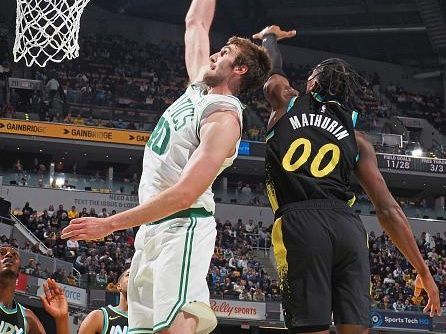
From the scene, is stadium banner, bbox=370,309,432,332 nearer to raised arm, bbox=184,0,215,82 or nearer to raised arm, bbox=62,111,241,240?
raised arm, bbox=184,0,215,82

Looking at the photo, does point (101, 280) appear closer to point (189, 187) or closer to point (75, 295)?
point (75, 295)

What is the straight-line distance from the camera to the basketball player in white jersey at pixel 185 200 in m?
3.41

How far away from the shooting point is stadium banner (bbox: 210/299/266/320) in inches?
826

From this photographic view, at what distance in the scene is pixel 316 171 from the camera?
4.20 metres

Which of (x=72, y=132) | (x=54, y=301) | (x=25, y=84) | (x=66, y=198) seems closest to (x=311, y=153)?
(x=54, y=301)

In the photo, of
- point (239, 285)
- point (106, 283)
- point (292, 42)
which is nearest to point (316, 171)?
point (106, 283)

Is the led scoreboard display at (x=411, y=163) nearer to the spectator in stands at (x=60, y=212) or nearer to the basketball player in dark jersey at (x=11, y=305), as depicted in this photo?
the spectator in stands at (x=60, y=212)

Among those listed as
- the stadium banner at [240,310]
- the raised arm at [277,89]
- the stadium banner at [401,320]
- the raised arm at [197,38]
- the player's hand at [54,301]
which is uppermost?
the raised arm at [197,38]

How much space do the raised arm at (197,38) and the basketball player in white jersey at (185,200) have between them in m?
0.33

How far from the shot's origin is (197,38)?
454 centimetres

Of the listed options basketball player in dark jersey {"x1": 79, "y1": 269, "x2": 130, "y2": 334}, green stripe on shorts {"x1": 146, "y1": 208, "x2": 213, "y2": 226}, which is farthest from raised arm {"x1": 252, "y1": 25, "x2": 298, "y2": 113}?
basketball player in dark jersey {"x1": 79, "y1": 269, "x2": 130, "y2": 334}

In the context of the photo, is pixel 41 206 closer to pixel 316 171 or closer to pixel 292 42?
pixel 292 42

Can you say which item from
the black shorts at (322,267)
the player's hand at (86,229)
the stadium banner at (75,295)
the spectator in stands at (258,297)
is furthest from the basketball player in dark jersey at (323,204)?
the spectator in stands at (258,297)

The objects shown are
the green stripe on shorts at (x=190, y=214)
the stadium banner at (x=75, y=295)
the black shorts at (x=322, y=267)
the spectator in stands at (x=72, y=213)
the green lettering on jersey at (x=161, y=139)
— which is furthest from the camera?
the spectator in stands at (x=72, y=213)
